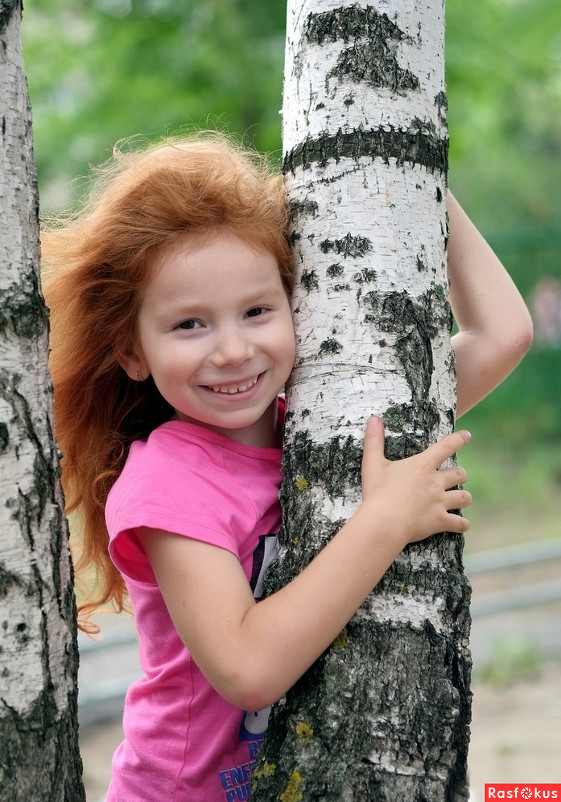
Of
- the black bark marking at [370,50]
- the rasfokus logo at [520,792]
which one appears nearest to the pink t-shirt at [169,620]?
the black bark marking at [370,50]

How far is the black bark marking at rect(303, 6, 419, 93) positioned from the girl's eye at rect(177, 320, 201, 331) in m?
0.53

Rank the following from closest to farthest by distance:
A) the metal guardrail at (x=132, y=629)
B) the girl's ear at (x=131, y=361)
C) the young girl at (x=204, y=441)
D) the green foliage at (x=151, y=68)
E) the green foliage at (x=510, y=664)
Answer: the young girl at (x=204, y=441)
the girl's ear at (x=131, y=361)
the metal guardrail at (x=132, y=629)
the green foliage at (x=510, y=664)
the green foliage at (x=151, y=68)

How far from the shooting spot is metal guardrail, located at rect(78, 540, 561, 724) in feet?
16.8

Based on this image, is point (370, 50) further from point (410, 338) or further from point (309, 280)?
point (410, 338)

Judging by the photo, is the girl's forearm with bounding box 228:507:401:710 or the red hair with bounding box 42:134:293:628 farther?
the red hair with bounding box 42:134:293:628

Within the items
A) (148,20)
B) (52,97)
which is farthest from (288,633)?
(52,97)

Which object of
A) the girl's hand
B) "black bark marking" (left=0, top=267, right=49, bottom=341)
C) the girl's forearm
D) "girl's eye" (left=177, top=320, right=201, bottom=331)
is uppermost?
"girl's eye" (left=177, top=320, right=201, bottom=331)

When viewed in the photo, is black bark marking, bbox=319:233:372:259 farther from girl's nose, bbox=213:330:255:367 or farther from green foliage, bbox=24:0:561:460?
green foliage, bbox=24:0:561:460

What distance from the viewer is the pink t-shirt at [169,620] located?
5.58 feet

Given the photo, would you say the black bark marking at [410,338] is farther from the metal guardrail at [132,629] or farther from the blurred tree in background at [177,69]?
the blurred tree in background at [177,69]

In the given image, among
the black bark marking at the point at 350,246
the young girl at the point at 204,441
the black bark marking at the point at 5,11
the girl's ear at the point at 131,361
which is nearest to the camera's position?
A: the black bark marking at the point at 5,11

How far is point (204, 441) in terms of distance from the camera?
6.14 feet

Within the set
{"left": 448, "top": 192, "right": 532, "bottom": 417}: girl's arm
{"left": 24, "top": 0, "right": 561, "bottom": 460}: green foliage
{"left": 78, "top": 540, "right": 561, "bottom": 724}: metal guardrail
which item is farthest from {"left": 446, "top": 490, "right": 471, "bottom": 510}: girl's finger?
{"left": 24, "top": 0, "right": 561, "bottom": 460}: green foliage

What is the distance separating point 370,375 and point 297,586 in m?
0.39
